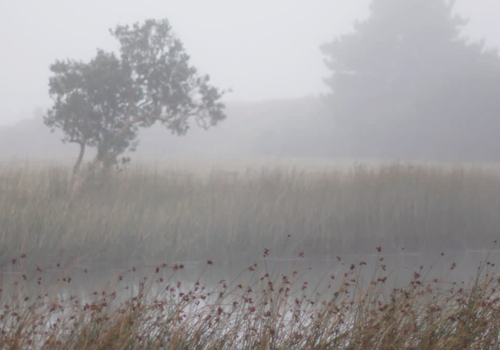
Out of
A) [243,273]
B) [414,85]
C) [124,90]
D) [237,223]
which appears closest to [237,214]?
[237,223]

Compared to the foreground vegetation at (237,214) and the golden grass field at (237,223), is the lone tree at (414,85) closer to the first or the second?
the golden grass field at (237,223)

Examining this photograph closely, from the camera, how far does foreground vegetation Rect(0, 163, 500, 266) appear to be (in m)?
6.22

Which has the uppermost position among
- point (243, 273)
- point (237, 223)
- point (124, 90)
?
point (124, 90)

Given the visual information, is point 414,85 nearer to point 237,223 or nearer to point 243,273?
point 237,223

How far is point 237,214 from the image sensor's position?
6941 millimetres

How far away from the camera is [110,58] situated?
8.51m

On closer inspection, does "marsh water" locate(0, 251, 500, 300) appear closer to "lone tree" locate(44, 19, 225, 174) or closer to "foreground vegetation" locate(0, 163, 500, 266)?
"foreground vegetation" locate(0, 163, 500, 266)

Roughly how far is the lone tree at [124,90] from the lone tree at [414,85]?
11284mm

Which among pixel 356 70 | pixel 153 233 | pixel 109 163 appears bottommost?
pixel 153 233

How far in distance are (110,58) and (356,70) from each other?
13.1 m

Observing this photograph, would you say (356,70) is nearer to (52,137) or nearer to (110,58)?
(52,137)

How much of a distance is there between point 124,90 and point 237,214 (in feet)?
8.44

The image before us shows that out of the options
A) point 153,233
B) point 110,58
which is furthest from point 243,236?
point 110,58

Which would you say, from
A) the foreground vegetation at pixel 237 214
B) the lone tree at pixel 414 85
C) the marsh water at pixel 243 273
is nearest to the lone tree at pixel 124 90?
the foreground vegetation at pixel 237 214
